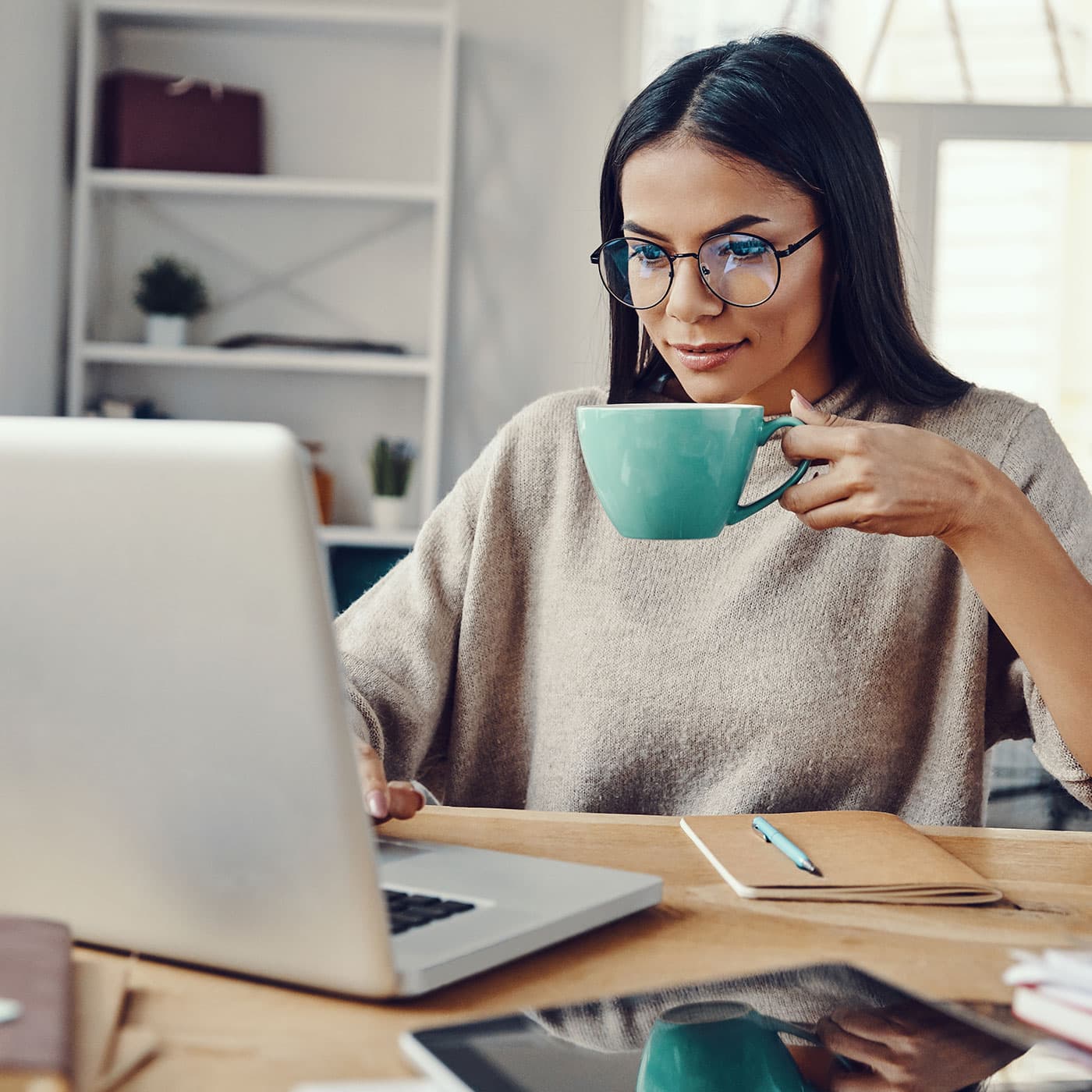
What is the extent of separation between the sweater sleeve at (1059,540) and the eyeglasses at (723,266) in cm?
27

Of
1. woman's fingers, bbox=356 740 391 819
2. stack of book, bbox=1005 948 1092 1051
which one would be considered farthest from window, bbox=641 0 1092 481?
stack of book, bbox=1005 948 1092 1051

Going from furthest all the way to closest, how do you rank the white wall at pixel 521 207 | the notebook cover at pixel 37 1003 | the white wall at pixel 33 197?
the white wall at pixel 521 207, the white wall at pixel 33 197, the notebook cover at pixel 37 1003

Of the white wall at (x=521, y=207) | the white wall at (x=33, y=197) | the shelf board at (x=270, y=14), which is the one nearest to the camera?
the white wall at (x=33, y=197)

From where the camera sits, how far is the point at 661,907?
0.73 m

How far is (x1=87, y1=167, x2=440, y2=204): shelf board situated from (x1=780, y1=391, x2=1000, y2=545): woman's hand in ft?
8.17

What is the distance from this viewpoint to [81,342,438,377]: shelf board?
320 cm

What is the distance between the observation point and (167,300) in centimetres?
327

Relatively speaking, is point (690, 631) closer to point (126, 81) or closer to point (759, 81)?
point (759, 81)

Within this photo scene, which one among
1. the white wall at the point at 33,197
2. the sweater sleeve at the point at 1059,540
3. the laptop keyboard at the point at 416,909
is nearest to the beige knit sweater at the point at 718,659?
the sweater sleeve at the point at 1059,540

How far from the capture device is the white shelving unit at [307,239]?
335 centimetres

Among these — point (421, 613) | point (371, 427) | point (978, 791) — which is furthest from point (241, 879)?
point (371, 427)

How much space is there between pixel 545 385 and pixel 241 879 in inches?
118

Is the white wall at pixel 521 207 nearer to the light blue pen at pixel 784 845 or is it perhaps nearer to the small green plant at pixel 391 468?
the small green plant at pixel 391 468

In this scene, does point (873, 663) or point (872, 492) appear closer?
point (872, 492)
